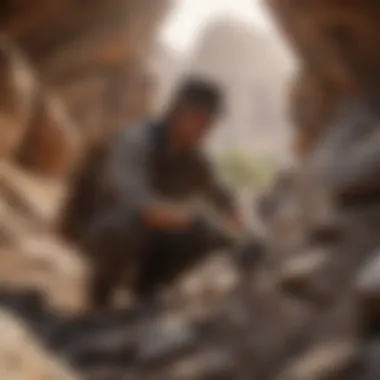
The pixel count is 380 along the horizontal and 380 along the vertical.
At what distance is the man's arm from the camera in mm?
2129

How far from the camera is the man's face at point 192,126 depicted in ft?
7.34

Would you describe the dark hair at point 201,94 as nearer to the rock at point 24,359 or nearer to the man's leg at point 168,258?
the man's leg at point 168,258

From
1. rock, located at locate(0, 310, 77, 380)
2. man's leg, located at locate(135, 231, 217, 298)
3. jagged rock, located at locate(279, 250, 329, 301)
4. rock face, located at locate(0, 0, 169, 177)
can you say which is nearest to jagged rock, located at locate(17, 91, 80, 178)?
rock face, located at locate(0, 0, 169, 177)

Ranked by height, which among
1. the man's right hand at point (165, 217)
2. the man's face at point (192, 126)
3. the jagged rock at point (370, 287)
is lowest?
the jagged rock at point (370, 287)

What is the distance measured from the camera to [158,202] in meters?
2.15

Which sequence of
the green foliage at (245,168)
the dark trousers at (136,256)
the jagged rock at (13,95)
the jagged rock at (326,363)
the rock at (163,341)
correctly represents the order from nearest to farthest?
1. the jagged rock at (326,363)
2. the rock at (163,341)
3. the dark trousers at (136,256)
4. the green foliage at (245,168)
5. the jagged rock at (13,95)

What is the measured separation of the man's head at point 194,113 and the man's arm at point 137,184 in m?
0.09

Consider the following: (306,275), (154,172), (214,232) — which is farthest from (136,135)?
(306,275)

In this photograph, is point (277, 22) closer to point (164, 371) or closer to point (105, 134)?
point (105, 134)

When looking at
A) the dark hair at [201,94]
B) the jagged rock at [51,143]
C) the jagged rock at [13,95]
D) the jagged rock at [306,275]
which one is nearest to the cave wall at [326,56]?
the dark hair at [201,94]

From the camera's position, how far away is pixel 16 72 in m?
2.45

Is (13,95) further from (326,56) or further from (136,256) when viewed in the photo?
(326,56)

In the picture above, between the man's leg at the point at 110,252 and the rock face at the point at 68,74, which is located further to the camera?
the rock face at the point at 68,74

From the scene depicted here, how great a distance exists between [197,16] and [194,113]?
1.04ft
